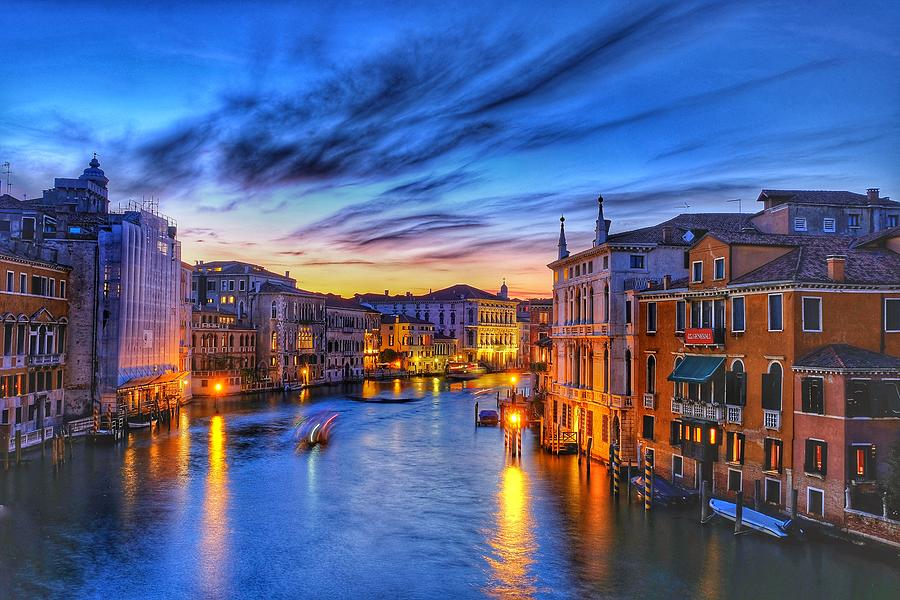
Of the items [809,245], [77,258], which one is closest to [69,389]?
[77,258]

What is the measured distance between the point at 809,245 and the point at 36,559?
75.4ft

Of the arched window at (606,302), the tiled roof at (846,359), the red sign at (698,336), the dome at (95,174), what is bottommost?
the tiled roof at (846,359)

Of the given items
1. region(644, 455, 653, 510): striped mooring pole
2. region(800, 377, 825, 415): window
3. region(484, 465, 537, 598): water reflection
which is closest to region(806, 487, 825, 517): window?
region(800, 377, 825, 415): window

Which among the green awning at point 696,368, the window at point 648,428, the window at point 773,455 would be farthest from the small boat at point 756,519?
the window at point 648,428

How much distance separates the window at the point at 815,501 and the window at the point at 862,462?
3.34 ft

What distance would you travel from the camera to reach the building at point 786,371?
63.2 ft

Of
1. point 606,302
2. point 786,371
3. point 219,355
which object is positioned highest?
point 606,302

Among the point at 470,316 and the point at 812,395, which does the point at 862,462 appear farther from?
the point at 470,316

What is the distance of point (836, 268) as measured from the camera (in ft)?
68.2

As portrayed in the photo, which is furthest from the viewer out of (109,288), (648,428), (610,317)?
(109,288)

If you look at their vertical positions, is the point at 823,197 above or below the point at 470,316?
above

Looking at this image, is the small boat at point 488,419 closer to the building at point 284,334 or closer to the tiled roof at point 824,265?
the tiled roof at point 824,265

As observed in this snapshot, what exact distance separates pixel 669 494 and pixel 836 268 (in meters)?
8.46

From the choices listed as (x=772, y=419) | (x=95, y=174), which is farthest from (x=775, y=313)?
(x=95, y=174)
